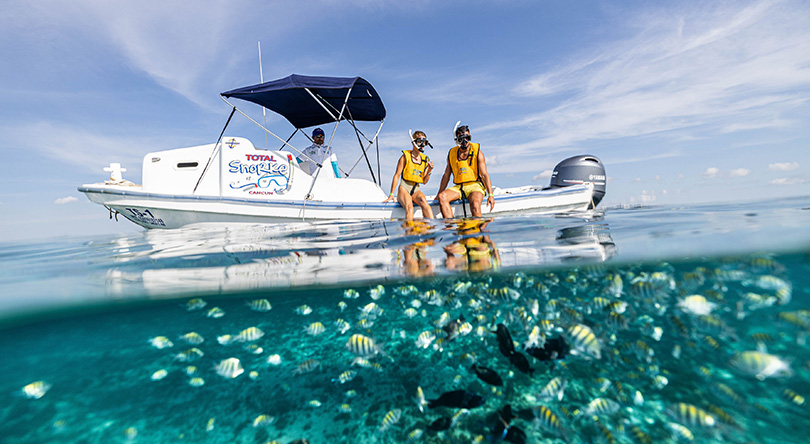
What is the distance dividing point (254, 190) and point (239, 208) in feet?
2.15

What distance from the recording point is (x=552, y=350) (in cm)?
404

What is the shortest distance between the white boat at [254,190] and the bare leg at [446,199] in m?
0.33

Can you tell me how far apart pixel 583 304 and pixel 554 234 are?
147 centimetres

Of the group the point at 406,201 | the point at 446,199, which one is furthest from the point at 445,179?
the point at 406,201

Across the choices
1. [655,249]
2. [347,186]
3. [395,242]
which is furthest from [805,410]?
[347,186]

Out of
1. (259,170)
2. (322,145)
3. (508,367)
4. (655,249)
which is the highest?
(322,145)

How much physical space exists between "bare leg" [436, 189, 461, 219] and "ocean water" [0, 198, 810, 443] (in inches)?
82.3

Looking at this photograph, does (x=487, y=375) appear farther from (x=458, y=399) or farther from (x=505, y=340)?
(x=505, y=340)

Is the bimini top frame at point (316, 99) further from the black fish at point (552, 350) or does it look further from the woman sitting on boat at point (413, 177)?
the black fish at point (552, 350)

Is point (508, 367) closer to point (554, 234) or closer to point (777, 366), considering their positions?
point (554, 234)

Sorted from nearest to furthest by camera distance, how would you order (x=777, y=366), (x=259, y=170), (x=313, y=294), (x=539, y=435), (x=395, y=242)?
1. (x=777, y=366)
2. (x=539, y=435)
3. (x=395, y=242)
4. (x=313, y=294)
5. (x=259, y=170)

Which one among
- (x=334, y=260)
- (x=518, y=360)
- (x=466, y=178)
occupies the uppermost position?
(x=466, y=178)

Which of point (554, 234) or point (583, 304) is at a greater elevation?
point (554, 234)

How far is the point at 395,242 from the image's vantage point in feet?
19.4
